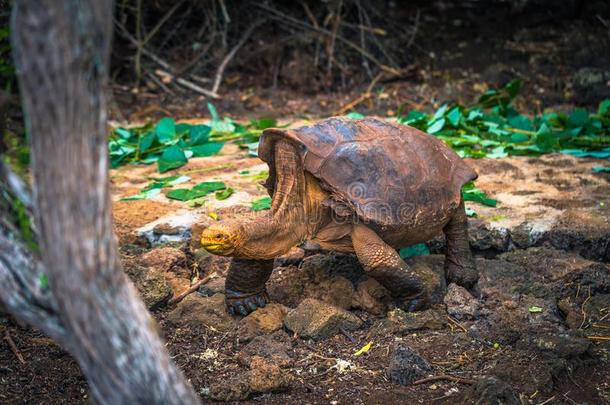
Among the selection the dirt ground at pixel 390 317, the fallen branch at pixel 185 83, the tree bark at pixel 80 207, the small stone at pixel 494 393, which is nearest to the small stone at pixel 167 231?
the dirt ground at pixel 390 317

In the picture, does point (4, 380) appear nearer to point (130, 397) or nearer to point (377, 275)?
point (130, 397)

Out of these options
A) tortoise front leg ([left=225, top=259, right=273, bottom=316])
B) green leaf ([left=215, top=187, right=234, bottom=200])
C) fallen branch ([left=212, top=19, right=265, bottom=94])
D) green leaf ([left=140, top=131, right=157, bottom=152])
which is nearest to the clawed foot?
tortoise front leg ([left=225, top=259, right=273, bottom=316])

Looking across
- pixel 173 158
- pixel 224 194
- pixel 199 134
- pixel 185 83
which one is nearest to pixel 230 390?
pixel 224 194

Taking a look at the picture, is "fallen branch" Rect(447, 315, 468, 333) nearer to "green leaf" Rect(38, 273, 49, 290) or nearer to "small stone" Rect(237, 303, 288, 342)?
"small stone" Rect(237, 303, 288, 342)

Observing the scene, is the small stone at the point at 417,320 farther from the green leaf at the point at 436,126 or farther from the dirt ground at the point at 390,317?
the green leaf at the point at 436,126

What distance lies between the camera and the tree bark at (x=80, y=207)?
69.3 inches

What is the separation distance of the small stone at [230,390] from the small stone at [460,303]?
4.15 ft

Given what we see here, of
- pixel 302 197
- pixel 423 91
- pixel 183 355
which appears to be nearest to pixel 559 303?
pixel 302 197

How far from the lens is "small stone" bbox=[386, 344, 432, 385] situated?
3.24 m

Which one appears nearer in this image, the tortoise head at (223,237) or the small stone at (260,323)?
the tortoise head at (223,237)

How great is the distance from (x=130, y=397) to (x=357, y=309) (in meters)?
2.14

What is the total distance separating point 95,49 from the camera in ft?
5.98

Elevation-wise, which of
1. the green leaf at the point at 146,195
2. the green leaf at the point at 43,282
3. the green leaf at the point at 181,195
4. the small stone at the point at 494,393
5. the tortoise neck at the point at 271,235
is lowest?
the green leaf at the point at 146,195

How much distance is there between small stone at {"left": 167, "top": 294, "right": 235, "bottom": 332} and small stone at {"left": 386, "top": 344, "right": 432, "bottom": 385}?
2.97 ft
